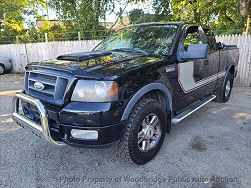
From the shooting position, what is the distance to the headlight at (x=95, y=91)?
2688 millimetres

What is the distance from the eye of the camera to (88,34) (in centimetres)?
1456

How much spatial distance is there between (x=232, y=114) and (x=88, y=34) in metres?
11.0

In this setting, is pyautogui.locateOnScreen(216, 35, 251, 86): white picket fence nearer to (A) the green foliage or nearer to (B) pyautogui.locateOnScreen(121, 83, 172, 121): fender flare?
(A) the green foliage

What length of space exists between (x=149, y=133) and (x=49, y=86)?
1.37m

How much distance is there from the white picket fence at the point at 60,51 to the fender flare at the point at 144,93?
5.25 metres

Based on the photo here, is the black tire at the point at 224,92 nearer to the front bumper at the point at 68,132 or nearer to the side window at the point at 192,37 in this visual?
the side window at the point at 192,37

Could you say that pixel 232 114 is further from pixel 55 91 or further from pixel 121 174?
pixel 55 91

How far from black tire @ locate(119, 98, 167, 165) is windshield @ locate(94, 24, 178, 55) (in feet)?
3.07

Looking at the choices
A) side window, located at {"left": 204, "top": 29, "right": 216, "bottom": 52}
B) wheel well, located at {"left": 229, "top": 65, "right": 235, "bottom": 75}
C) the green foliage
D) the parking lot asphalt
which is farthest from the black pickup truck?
the green foliage

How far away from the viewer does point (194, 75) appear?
4.11 m

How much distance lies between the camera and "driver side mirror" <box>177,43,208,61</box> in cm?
357

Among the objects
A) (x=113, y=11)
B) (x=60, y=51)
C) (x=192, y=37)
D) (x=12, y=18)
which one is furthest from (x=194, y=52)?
(x=12, y=18)

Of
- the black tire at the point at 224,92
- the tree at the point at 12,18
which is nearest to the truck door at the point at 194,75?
the black tire at the point at 224,92

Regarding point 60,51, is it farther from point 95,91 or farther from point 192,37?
point 95,91
